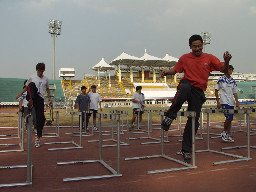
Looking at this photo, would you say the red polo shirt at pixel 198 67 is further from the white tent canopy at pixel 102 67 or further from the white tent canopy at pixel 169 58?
the white tent canopy at pixel 169 58

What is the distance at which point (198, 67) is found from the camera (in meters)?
4.30

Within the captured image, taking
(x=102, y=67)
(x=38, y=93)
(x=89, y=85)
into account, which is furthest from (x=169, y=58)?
(x=38, y=93)

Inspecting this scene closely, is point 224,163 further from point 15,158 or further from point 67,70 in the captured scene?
point 67,70

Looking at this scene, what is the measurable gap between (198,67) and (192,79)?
23 cm

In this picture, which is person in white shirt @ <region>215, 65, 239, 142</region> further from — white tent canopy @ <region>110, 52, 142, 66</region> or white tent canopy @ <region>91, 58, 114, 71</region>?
white tent canopy @ <region>91, 58, 114, 71</region>

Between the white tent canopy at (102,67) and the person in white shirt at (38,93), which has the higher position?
the white tent canopy at (102,67)

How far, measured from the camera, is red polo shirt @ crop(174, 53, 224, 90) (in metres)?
4.27

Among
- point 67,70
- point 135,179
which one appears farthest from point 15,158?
point 67,70

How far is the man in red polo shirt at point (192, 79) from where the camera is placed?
4172 millimetres

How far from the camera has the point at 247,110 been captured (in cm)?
473

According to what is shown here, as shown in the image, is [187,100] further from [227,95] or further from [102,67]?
[102,67]

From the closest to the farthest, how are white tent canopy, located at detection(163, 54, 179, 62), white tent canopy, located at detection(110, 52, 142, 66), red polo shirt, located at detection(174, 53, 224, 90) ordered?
red polo shirt, located at detection(174, 53, 224, 90)
white tent canopy, located at detection(110, 52, 142, 66)
white tent canopy, located at detection(163, 54, 179, 62)

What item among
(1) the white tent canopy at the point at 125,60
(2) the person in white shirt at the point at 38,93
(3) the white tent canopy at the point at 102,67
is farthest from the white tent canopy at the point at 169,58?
(2) the person in white shirt at the point at 38,93

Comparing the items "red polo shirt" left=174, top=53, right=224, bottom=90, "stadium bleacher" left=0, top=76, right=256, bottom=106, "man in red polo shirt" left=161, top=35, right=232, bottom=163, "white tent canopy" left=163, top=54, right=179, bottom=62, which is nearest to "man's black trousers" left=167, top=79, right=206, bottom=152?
"man in red polo shirt" left=161, top=35, right=232, bottom=163
